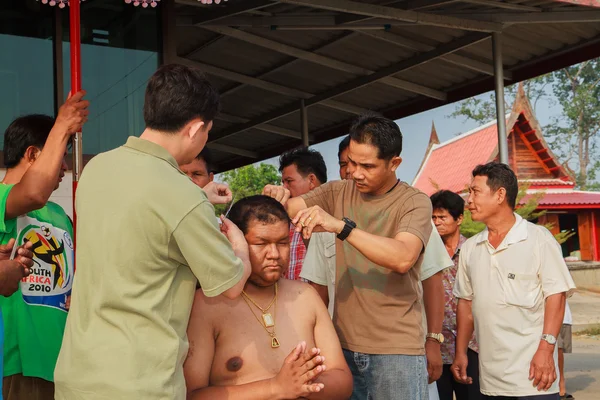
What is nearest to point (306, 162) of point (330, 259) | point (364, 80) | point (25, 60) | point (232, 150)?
point (330, 259)

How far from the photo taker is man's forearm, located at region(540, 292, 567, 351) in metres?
4.09

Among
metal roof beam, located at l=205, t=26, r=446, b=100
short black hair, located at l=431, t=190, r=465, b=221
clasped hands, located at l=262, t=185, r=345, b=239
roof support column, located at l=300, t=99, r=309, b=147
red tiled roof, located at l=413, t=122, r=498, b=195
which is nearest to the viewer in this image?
clasped hands, located at l=262, t=185, r=345, b=239

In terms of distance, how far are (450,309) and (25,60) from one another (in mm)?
3620

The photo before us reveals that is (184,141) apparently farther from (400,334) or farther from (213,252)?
(400,334)

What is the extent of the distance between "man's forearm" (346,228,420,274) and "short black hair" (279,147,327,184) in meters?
1.80

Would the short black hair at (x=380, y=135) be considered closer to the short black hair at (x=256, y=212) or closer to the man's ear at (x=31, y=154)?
the short black hair at (x=256, y=212)

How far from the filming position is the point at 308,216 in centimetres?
298

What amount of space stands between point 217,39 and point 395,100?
11.5ft

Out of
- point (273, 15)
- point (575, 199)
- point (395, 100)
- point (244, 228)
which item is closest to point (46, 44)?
point (273, 15)

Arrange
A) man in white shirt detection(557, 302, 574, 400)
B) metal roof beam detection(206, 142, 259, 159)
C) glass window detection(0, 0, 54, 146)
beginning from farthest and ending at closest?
1. metal roof beam detection(206, 142, 259, 159)
2. man in white shirt detection(557, 302, 574, 400)
3. glass window detection(0, 0, 54, 146)

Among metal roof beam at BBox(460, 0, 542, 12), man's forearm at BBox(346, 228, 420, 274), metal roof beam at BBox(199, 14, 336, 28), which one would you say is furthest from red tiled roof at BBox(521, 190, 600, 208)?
man's forearm at BBox(346, 228, 420, 274)

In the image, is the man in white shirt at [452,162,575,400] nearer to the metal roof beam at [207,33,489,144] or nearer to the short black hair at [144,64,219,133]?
the short black hair at [144,64,219,133]

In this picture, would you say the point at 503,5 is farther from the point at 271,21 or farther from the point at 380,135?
the point at 380,135

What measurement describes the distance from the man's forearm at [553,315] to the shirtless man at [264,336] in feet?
4.94
